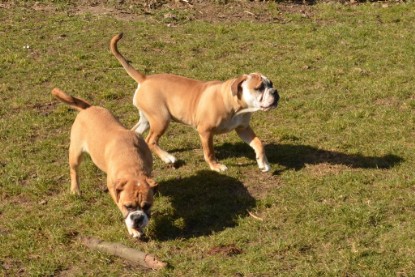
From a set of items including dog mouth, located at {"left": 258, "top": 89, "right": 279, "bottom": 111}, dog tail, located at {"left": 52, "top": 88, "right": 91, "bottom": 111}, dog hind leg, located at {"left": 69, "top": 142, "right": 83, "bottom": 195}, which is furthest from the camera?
dog mouth, located at {"left": 258, "top": 89, "right": 279, "bottom": 111}

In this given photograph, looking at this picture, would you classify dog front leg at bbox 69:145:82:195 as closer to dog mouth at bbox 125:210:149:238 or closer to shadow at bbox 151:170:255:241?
shadow at bbox 151:170:255:241

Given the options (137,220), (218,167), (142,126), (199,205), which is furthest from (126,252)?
(142,126)

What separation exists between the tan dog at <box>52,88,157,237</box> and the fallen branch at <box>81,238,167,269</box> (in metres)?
0.21

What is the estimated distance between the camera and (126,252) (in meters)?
6.79

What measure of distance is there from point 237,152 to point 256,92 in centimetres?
126

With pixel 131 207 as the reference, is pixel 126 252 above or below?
below

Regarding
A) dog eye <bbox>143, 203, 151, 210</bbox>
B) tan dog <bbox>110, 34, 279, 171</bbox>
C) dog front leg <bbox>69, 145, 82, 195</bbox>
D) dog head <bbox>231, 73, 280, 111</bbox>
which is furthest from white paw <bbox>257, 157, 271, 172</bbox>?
dog eye <bbox>143, 203, 151, 210</bbox>

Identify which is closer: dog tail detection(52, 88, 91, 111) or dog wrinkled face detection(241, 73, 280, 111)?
dog tail detection(52, 88, 91, 111)

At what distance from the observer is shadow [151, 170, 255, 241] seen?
24.0 ft

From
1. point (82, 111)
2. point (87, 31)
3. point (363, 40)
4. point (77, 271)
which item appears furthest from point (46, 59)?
point (77, 271)

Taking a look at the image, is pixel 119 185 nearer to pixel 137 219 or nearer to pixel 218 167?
pixel 137 219

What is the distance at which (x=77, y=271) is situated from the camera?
6676mm

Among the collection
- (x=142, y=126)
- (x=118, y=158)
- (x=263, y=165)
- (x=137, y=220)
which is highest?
(x=118, y=158)

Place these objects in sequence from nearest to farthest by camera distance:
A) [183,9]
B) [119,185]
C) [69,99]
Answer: [119,185] → [69,99] → [183,9]
